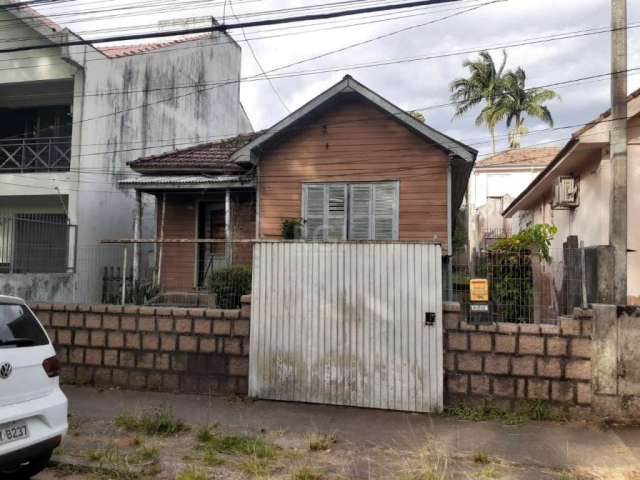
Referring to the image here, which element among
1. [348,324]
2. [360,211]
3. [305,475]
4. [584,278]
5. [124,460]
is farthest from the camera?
[360,211]

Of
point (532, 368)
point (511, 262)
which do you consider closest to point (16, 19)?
point (511, 262)

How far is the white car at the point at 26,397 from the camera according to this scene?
3.61m

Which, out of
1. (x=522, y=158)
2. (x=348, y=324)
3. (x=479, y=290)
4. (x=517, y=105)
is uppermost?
(x=517, y=105)

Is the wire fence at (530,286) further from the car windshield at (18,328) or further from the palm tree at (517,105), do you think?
the palm tree at (517,105)

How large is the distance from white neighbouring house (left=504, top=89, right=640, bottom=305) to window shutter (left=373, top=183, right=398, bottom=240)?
124 inches

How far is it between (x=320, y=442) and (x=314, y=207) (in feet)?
21.2

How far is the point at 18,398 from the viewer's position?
12.2 ft

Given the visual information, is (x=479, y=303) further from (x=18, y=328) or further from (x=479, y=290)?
(x=18, y=328)

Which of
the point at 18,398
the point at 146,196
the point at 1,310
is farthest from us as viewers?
the point at 146,196

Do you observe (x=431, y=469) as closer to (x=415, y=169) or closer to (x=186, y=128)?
(x=415, y=169)

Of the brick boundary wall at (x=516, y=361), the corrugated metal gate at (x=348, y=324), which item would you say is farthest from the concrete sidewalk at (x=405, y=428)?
the brick boundary wall at (x=516, y=361)

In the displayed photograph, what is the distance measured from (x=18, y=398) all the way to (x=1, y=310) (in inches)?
28.7

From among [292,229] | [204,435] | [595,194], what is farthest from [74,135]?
[595,194]

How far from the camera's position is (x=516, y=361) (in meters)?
5.67
